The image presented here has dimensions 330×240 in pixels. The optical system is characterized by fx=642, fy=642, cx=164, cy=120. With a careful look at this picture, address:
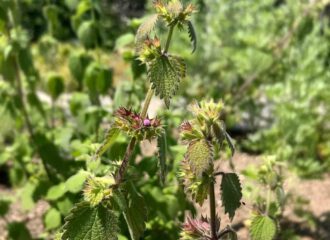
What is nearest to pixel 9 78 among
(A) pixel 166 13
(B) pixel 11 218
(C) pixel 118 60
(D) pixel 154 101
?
(B) pixel 11 218

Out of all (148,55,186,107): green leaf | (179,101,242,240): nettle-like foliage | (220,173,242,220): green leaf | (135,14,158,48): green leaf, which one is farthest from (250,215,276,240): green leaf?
(135,14,158,48): green leaf

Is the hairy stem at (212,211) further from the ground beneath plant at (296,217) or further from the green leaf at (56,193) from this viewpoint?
the ground beneath plant at (296,217)

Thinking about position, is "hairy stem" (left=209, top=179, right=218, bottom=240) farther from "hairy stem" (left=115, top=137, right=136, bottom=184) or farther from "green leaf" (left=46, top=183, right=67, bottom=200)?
"green leaf" (left=46, top=183, right=67, bottom=200)

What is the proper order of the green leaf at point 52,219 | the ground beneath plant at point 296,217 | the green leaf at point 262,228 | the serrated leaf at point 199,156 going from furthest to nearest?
the ground beneath plant at point 296,217, the green leaf at point 52,219, the green leaf at point 262,228, the serrated leaf at point 199,156

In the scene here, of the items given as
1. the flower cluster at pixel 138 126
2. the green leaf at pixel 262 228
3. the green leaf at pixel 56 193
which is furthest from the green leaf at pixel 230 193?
the green leaf at pixel 56 193

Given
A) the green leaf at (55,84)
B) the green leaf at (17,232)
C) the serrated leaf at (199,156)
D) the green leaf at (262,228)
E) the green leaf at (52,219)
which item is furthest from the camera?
the green leaf at (55,84)

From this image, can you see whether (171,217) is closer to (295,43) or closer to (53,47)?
(53,47)
